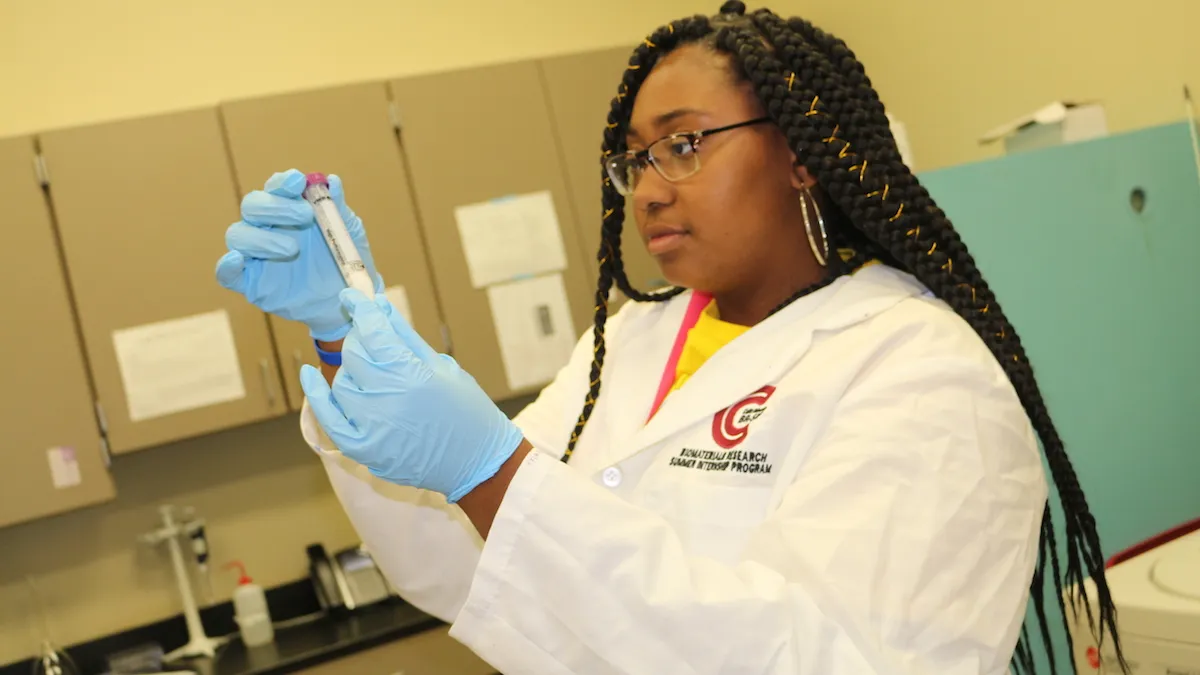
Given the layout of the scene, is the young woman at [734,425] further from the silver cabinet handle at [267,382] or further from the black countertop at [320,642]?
the silver cabinet handle at [267,382]

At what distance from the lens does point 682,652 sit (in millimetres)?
781

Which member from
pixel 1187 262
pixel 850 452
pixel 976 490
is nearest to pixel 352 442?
pixel 850 452

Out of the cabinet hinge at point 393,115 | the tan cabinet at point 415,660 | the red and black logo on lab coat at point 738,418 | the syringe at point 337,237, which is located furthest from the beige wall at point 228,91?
the syringe at point 337,237

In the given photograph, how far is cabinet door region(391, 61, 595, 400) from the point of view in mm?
2453

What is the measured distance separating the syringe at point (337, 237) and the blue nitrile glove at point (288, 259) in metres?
0.01

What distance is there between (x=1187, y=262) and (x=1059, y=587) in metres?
0.93

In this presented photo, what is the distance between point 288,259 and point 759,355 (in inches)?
22.2

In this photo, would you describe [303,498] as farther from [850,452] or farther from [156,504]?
[850,452]

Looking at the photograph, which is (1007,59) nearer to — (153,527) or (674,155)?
(674,155)

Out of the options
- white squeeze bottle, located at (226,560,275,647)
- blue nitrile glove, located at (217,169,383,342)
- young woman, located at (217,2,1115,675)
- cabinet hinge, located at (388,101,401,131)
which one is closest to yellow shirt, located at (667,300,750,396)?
young woman, located at (217,2,1115,675)

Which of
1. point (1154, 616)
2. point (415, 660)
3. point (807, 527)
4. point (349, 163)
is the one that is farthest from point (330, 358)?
point (349, 163)

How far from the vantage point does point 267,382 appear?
Result: 2.32 metres

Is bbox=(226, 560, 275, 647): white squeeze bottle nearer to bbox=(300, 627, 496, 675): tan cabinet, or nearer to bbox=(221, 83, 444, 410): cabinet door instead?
bbox=(300, 627, 496, 675): tan cabinet

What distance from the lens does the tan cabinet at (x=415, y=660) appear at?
215 cm
